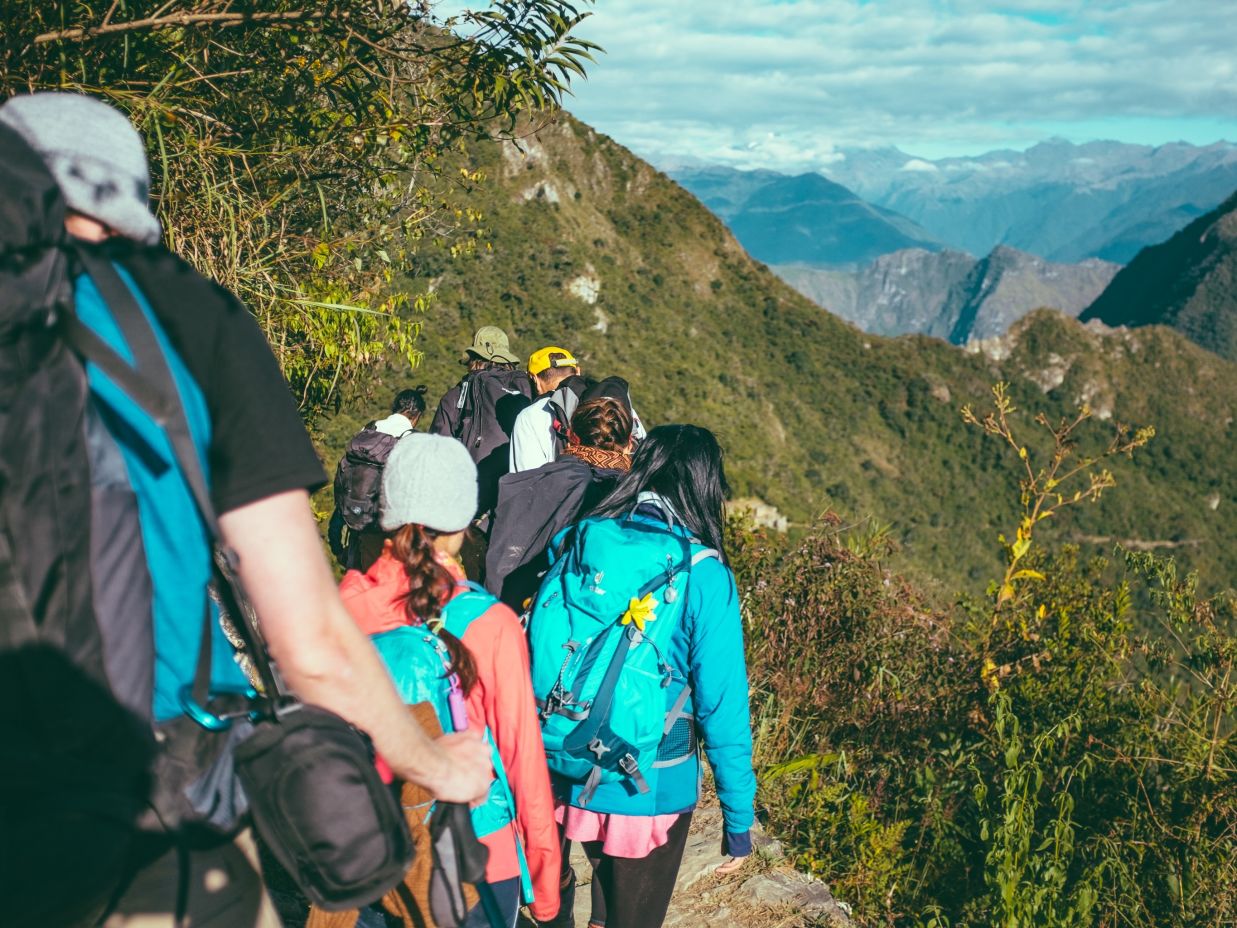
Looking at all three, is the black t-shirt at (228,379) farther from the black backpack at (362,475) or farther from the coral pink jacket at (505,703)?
the black backpack at (362,475)

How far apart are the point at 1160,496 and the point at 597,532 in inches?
3337

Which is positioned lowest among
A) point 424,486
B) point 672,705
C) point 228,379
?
point 672,705

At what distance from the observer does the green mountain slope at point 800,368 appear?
2032 inches

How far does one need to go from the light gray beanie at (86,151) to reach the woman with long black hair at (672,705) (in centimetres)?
145

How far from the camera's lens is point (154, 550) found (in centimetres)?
110

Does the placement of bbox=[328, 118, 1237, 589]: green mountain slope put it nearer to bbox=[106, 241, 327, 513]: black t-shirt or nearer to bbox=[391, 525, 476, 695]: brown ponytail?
bbox=[391, 525, 476, 695]: brown ponytail

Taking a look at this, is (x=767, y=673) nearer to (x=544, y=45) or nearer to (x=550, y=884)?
(x=550, y=884)

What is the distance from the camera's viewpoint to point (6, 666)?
3.23 feet

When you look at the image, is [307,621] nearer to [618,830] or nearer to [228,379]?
[228,379]

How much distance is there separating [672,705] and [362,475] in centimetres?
215

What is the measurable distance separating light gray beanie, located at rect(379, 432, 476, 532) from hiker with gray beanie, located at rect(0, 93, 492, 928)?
0.74m

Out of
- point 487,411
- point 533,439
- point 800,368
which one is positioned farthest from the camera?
point 800,368

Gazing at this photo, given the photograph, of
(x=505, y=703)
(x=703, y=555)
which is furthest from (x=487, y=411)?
(x=505, y=703)

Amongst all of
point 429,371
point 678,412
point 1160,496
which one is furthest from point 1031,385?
point 429,371
